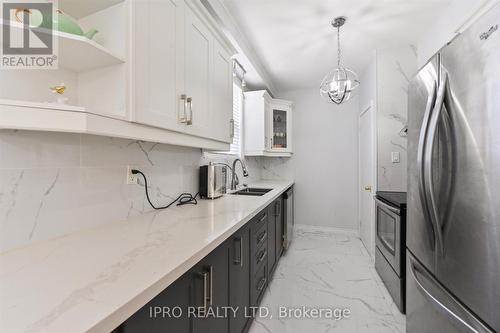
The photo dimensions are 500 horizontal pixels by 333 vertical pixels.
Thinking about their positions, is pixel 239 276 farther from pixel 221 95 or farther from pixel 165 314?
pixel 221 95

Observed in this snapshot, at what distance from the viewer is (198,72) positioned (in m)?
1.45

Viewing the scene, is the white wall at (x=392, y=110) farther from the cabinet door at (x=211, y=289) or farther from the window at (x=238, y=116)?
the cabinet door at (x=211, y=289)

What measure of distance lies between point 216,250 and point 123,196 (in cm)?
63

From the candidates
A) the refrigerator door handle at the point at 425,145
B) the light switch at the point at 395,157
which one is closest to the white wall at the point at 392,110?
the light switch at the point at 395,157

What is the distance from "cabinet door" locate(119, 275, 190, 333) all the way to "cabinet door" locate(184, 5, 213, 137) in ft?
2.87

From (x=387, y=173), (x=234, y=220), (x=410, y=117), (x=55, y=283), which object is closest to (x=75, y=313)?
(x=55, y=283)

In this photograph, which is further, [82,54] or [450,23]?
[450,23]

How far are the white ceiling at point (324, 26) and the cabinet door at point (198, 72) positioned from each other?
2.03 ft

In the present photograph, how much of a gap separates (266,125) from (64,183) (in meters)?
2.75

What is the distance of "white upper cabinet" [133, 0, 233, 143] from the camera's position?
3.31 feet

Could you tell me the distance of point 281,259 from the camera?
2.75 metres

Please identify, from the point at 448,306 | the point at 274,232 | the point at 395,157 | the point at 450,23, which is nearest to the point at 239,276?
the point at 448,306

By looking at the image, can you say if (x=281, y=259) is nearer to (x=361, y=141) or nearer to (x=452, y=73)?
(x=361, y=141)

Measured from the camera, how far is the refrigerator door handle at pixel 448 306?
0.71 m
